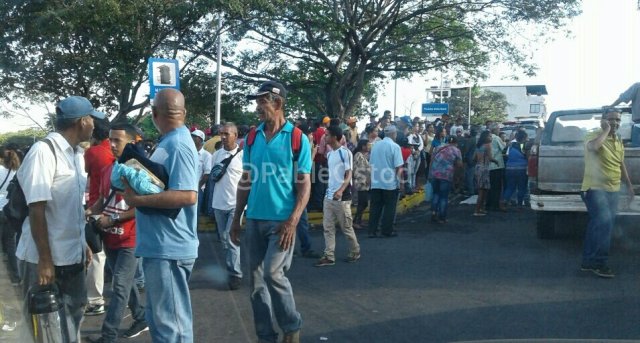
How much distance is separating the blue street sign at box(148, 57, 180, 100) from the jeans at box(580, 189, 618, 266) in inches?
223

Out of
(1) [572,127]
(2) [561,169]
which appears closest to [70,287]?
(2) [561,169]

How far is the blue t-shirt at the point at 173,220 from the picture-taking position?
3.91m

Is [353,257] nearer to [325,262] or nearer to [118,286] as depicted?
[325,262]

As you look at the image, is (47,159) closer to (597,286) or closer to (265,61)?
(597,286)

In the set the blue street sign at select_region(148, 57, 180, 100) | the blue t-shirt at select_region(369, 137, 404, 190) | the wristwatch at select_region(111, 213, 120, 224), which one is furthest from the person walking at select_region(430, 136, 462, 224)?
the wristwatch at select_region(111, 213, 120, 224)

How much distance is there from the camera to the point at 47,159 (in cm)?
402

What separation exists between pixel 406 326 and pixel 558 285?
228cm

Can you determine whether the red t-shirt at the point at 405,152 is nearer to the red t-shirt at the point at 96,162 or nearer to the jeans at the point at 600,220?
the jeans at the point at 600,220

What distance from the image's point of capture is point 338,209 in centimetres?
898

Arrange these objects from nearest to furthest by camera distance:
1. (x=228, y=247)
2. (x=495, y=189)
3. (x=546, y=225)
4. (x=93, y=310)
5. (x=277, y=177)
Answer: (x=277, y=177) < (x=93, y=310) < (x=228, y=247) < (x=546, y=225) < (x=495, y=189)

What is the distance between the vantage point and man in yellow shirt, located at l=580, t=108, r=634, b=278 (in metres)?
7.73

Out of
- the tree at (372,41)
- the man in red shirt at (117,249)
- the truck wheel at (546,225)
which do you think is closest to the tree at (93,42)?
the tree at (372,41)

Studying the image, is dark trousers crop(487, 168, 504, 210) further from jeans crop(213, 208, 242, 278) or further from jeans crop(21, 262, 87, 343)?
jeans crop(21, 262, 87, 343)

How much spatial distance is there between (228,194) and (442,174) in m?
5.66
